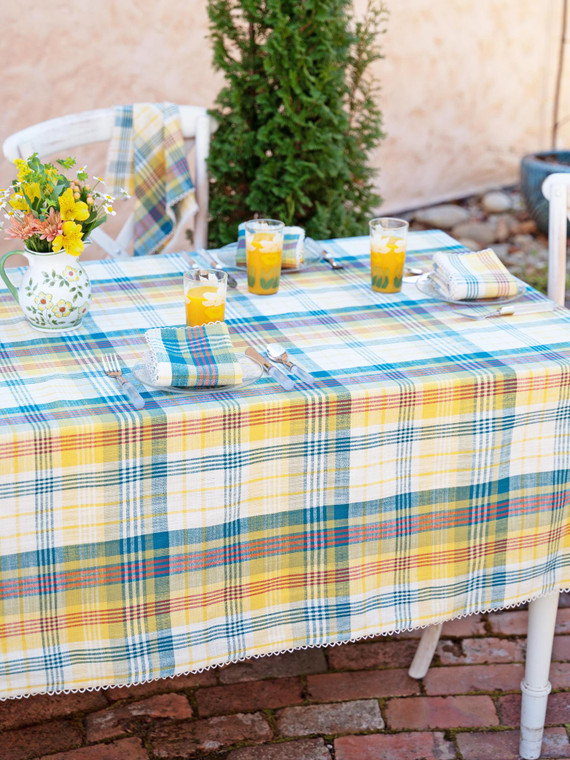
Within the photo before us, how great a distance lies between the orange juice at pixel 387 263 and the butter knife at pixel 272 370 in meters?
0.44

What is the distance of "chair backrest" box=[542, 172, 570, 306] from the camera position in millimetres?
2195

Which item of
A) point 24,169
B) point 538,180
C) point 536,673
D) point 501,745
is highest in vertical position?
point 24,169

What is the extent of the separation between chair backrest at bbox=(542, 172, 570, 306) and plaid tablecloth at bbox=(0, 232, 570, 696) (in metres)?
0.34

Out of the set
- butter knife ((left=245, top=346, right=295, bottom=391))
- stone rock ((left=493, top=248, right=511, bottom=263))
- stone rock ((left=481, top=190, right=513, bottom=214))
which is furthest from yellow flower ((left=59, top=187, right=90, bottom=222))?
stone rock ((left=481, top=190, right=513, bottom=214))

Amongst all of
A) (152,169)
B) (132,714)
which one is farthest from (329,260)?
(132,714)

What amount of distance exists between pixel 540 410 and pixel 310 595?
0.52 meters

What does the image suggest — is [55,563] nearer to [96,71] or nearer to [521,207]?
[96,71]

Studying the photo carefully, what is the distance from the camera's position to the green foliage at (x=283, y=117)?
10.0 ft

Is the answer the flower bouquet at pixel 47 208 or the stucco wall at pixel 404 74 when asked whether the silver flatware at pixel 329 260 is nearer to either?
the flower bouquet at pixel 47 208

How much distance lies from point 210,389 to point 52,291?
0.40 m

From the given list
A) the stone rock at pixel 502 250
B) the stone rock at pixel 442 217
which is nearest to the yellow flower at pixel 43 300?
the stone rock at pixel 502 250

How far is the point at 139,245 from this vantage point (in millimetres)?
2848

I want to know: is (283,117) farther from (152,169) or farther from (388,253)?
(388,253)

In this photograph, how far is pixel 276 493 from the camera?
158 cm
